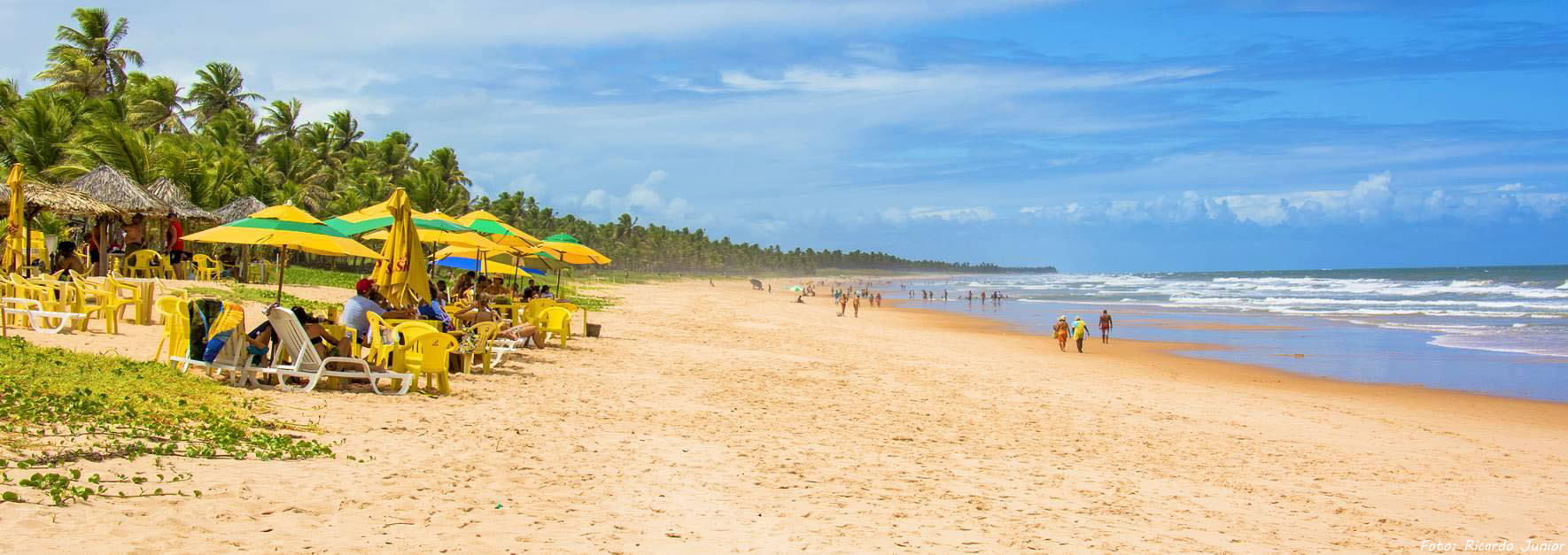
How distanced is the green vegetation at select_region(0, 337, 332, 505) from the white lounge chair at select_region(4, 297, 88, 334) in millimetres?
3064

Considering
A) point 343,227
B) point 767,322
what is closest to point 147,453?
point 343,227

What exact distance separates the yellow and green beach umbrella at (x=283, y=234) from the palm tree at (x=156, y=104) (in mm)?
36463

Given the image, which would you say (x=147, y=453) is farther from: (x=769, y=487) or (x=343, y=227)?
(x=343, y=227)

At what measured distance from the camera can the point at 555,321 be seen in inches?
595

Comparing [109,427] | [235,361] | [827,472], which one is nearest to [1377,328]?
[827,472]

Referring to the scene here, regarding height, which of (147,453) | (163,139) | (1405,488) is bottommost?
(1405,488)

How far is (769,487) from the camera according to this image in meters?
6.76

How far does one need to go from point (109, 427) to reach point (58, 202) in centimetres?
1307

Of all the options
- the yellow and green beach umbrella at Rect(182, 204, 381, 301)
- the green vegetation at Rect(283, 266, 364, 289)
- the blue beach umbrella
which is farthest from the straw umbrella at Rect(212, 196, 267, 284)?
the yellow and green beach umbrella at Rect(182, 204, 381, 301)

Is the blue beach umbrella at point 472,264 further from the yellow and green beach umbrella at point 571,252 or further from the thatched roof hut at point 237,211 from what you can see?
the thatched roof hut at point 237,211

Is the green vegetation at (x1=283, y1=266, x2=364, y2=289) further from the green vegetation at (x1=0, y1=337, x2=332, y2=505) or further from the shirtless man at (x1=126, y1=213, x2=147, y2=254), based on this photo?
the green vegetation at (x1=0, y1=337, x2=332, y2=505)

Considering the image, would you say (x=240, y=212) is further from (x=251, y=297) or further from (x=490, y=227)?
(x=490, y=227)

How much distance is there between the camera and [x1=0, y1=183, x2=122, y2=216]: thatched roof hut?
655 inches

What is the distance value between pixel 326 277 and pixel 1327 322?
30981mm
